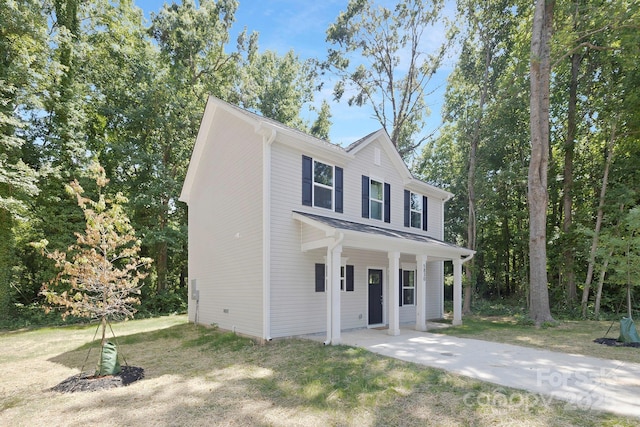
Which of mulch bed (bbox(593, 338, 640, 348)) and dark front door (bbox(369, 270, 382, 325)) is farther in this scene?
dark front door (bbox(369, 270, 382, 325))

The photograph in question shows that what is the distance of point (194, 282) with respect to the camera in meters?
12.8

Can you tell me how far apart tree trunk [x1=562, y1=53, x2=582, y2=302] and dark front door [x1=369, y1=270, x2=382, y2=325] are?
974 centimetres

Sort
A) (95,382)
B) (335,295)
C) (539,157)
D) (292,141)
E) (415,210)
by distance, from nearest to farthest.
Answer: (95,382), (335,295), (292,141), (539,157), (415,210)

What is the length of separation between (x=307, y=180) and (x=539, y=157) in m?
8.60

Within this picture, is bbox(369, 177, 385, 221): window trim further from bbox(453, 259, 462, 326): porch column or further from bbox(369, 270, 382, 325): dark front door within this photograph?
bbox(453, 259, 462, 326): porch column

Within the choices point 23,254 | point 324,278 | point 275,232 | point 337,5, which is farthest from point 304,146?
point 23,254

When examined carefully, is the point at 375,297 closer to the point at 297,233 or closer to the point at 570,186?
the point at 297,233

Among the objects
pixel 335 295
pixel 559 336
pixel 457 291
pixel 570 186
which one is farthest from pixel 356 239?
pixel 570 186

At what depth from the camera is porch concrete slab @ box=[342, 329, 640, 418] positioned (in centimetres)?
466

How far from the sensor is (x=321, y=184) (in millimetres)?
10070

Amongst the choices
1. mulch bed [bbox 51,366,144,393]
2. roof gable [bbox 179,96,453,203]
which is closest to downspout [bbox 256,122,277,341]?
roof gable [bbox 179,96,453,203]

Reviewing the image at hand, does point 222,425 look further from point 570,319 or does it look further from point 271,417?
point 570,319

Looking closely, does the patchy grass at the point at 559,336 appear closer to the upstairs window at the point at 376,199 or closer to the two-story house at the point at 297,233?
the two-story house at the point at 297,233

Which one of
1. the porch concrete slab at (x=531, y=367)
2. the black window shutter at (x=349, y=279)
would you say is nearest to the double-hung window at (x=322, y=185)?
the black window shutter at (x=349, y=279)
